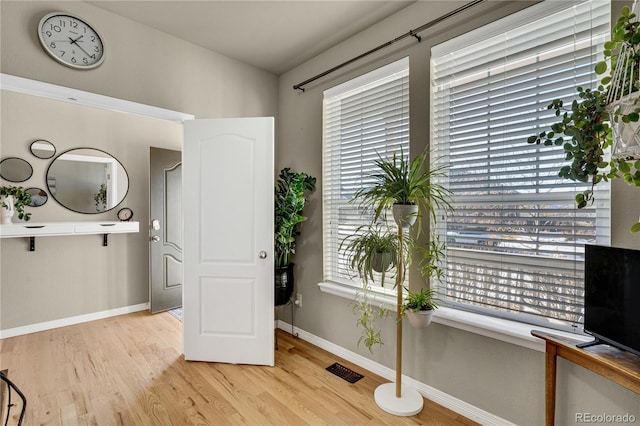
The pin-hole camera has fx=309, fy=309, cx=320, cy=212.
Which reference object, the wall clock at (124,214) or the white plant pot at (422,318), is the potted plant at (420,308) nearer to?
the white plant pot at (422,318)

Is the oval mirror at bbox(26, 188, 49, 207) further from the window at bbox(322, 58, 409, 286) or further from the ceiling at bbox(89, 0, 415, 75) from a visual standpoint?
the window at bbox(322, 58, 409, 286)

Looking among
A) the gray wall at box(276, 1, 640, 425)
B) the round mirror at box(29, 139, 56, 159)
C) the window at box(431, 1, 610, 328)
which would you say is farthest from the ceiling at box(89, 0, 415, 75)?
the round mirror at box(29, 139, 56, 159)

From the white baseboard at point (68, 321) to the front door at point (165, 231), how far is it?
299 mm

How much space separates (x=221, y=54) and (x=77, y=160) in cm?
219

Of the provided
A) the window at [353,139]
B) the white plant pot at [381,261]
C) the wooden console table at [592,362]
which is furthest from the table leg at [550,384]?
the window at [353,139]

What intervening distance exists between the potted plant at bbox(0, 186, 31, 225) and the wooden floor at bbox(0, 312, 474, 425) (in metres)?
1.21

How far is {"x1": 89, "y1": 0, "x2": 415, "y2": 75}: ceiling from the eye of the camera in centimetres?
234

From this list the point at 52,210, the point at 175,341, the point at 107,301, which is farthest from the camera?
the point at 107,301

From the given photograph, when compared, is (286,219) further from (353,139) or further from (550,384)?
(550,384)

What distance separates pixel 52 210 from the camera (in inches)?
137

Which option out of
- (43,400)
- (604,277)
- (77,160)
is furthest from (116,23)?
(604,277)

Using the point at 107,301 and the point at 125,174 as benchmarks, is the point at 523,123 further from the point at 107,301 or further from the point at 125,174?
the point at 107,301

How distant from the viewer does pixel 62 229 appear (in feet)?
10.6

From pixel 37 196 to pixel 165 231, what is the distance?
1.33 meters
